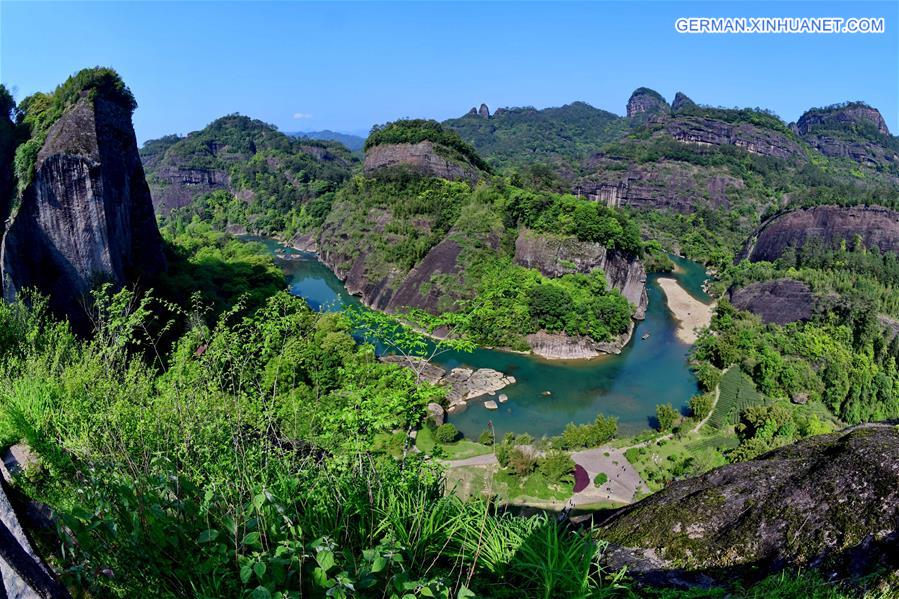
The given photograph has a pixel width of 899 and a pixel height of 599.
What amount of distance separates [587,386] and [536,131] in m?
131

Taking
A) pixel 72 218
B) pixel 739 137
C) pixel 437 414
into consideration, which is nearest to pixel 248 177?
pixel 72 218

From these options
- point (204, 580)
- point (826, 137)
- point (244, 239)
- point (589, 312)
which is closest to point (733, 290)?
point (589, 312)

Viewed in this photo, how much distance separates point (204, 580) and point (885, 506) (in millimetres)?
3903

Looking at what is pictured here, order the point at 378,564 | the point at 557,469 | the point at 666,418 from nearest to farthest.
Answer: the point at 378,564 < the point at 557,469 < the point at 666,418

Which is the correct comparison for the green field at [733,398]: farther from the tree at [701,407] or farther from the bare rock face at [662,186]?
the bare rock face at [662,186]

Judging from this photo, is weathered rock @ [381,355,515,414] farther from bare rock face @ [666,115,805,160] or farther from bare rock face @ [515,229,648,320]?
bare rock face @ [666,115,805,160]

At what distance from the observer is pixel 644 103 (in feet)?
561

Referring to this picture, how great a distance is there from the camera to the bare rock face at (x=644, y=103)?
16800cm

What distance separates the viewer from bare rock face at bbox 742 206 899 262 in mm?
39906

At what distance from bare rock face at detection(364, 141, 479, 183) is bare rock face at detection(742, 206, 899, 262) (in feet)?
98.4

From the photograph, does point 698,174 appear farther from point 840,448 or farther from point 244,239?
point 840,448

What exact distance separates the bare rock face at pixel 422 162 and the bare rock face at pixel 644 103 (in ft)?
451

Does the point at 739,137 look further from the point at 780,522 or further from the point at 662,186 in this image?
the point at 780,522

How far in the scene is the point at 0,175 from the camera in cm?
1888
